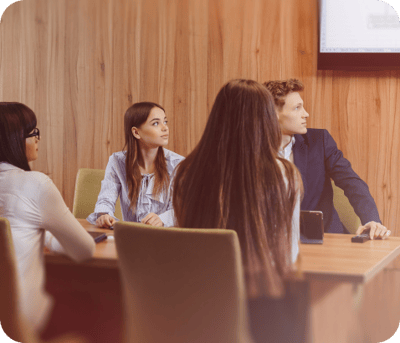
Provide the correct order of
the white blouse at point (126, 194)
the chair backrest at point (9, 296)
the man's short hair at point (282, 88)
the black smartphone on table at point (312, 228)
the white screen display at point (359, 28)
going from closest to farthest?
the chair backrest at point (9, 296) < the black smartphone on table at point (312, 228) < the white blouse at point (126, 194) < the man's short hair at point (282, 88) < the white screen display at point (359, 28)

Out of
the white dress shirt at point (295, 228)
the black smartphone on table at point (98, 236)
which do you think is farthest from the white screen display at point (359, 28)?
the black smartphone on table at point (98, 236)

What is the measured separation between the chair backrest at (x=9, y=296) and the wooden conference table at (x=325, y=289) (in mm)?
111

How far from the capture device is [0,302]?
1.35 meters

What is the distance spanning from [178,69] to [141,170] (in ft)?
2.00

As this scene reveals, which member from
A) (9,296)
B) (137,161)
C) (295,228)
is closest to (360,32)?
(137,161)

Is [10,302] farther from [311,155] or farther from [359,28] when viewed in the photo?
[359,28]

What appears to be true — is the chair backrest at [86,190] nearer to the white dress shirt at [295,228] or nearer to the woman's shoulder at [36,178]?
the woman's shoulder at [36,178]

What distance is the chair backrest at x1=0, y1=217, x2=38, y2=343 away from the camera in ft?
3.51

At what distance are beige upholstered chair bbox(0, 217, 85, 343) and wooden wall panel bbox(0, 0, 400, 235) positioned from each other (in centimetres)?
106

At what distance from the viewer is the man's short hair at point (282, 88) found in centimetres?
184

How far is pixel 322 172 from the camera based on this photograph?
6.07 ft

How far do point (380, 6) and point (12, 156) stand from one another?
1829 mm

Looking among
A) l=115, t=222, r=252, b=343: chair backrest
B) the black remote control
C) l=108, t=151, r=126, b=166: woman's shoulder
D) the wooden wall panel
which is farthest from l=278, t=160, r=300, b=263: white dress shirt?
the wooden wall panel

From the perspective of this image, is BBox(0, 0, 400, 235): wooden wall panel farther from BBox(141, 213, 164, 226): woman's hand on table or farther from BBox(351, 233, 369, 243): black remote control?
BBox(351, 233, 369, 243): black remote control
